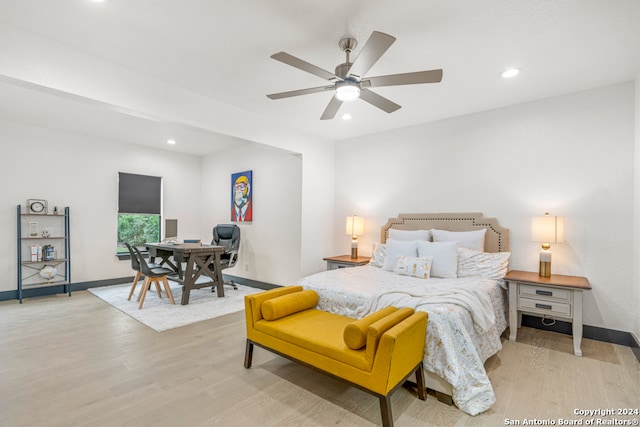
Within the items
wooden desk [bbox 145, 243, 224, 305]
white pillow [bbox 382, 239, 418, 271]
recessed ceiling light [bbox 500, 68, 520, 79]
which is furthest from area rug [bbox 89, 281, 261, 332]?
recessed ceiling light [bbox 500, 68, 520, 79]

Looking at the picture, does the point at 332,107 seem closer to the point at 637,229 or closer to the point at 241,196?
the point at 637,229

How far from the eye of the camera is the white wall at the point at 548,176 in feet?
10.3

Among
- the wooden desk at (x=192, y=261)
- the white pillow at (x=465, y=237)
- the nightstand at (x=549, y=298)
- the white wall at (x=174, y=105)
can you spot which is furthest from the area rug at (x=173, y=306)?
the nightstand at (x=549, y=298)

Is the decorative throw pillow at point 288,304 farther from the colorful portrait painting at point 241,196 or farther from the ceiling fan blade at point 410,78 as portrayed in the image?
the colorful portrait painting at point 241,196

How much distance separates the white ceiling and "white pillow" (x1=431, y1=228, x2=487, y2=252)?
61.9 inches

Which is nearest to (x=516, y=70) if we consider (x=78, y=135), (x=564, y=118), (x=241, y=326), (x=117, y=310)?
(x=564, y=118)

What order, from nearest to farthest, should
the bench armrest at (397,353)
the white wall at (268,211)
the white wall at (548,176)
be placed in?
the bench armrest at (397,353) < the white wall at (548,176) < the white wall at (268,211)

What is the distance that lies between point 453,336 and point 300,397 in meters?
1.15

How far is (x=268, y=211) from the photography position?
18.3 ft

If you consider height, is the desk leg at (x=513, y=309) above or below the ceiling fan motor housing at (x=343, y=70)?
below

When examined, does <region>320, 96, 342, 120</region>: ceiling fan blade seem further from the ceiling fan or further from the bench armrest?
the bench armrest

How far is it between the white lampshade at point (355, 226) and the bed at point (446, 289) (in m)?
0.35

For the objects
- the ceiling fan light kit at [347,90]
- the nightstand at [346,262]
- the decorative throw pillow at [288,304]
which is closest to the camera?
the ceiling fan light kit at [347,90]

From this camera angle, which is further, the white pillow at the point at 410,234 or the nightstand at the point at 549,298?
the white pillow at the point at 410,234
